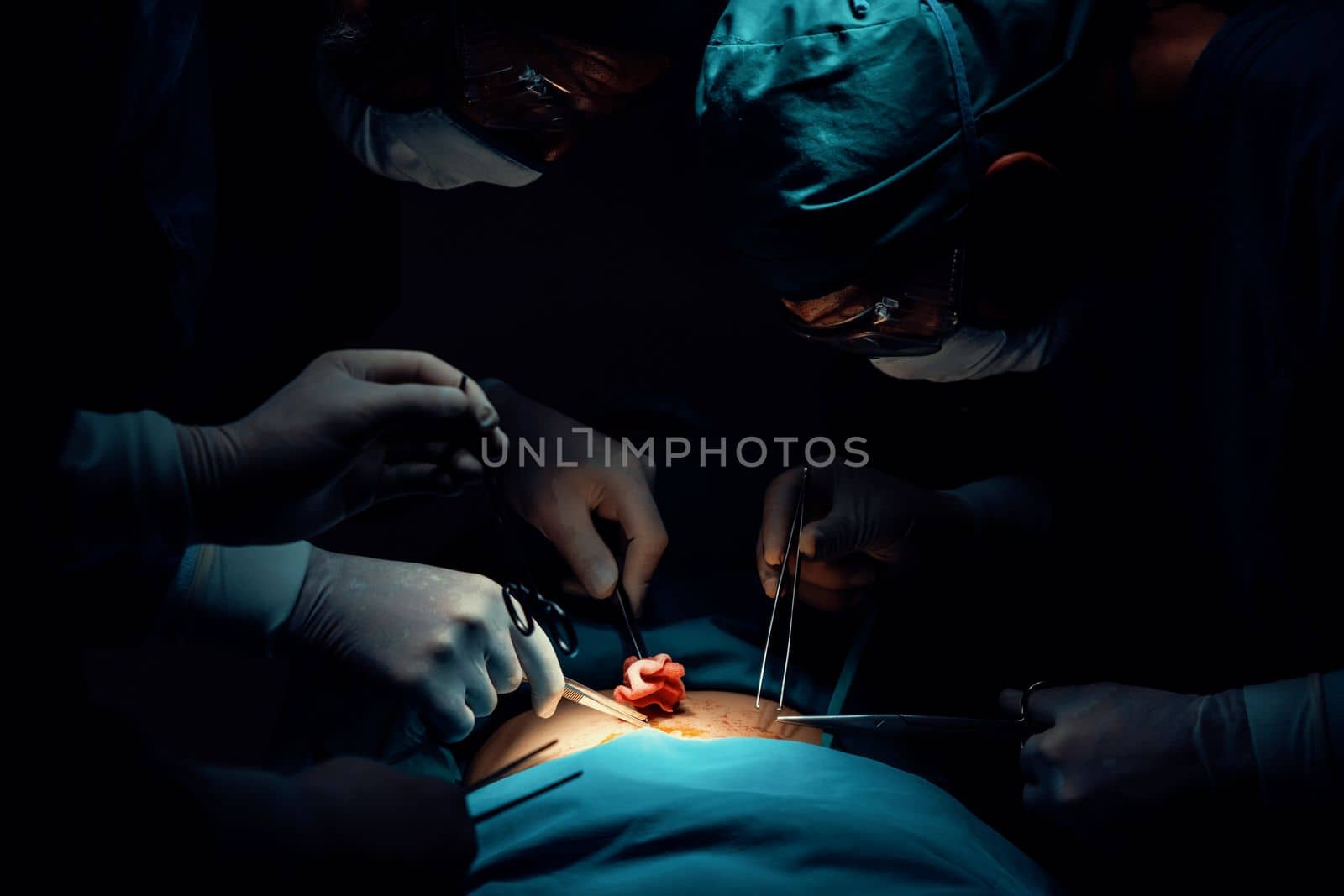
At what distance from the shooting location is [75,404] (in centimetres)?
141

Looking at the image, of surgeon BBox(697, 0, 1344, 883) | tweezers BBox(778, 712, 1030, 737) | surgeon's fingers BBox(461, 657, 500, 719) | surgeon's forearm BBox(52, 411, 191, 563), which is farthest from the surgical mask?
surgeon's forearm BBox(52, 411, 191, 563)

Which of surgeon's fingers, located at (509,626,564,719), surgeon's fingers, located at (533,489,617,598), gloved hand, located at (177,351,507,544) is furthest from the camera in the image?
surgeon's fingers, located at (533,489,617,598)

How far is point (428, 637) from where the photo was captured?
1725 millimetres

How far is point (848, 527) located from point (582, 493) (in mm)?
567

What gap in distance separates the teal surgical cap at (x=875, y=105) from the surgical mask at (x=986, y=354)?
0.97 ft

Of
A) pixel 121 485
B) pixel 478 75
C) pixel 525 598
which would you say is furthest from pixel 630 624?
pixel 478 75

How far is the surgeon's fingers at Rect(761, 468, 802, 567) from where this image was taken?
200 centimetres

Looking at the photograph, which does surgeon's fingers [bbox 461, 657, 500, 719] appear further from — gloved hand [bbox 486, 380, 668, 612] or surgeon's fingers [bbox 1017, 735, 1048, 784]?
surgeon's fingers [bbox 1017, 735, 1048, 784]

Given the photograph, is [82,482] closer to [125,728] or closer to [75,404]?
[75,404]

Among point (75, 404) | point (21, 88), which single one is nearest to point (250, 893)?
point (75, 404)

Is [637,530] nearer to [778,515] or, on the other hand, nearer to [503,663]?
[778,515]

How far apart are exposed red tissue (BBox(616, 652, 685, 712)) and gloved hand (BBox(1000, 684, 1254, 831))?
0.65m

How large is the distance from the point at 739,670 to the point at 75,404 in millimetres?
1272

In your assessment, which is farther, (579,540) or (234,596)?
(579,540)
